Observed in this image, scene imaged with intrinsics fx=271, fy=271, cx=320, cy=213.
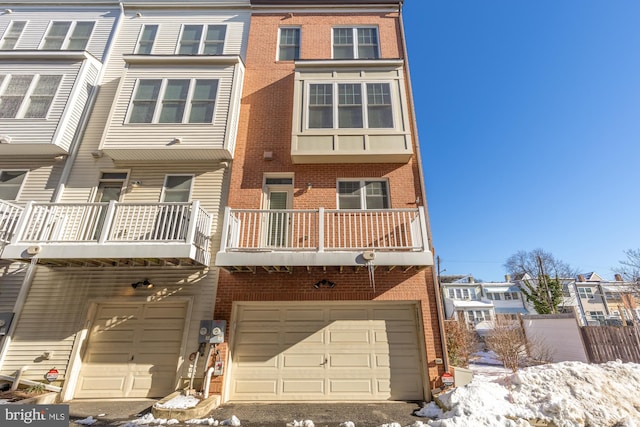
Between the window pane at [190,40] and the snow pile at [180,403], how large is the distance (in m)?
11.2

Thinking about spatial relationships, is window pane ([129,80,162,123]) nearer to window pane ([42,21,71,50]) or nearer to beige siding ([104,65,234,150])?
beige siding ([104,65,234,150])

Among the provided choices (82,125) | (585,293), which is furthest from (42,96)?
(585,293)

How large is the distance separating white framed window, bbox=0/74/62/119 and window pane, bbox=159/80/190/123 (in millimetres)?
3485

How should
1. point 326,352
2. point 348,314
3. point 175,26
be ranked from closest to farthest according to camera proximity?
point 326,352 → point 348,314 → point 175,26

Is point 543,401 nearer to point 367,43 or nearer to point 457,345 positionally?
point 457,345

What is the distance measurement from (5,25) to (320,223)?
15020mm

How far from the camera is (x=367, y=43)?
412 inches

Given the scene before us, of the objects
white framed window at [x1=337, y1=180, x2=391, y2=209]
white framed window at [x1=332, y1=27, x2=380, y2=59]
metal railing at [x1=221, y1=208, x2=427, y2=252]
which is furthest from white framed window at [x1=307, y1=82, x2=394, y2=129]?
metal railing at [x1=221, y1=208, x2=427, y2=252]

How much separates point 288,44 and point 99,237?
30.1ft

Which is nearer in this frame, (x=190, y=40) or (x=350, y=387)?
(x=350, y=387)

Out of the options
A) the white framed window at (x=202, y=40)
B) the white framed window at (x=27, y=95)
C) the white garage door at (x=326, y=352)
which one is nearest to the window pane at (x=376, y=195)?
the white garage door at (x=326, y=352)

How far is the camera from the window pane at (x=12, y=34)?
33.6 feet

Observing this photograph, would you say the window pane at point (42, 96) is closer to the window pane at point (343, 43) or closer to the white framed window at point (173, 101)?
the white framed window at point (173, 101)

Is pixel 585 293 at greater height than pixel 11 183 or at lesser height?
greater
